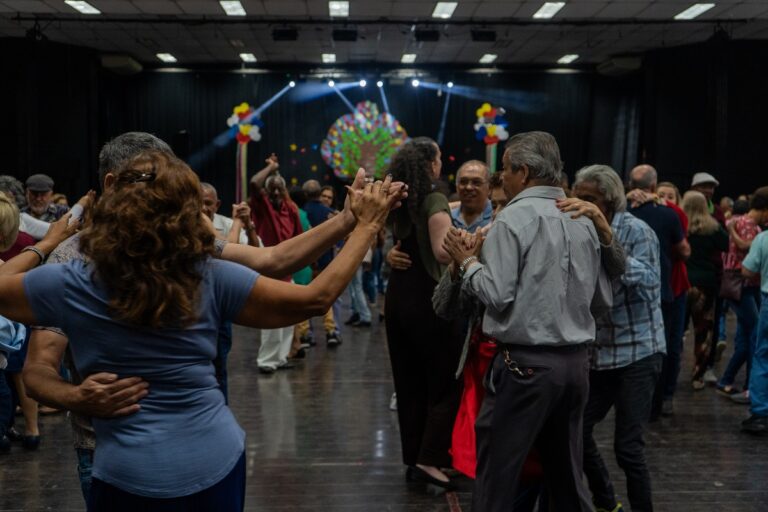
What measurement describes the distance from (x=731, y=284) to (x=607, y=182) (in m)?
3.15

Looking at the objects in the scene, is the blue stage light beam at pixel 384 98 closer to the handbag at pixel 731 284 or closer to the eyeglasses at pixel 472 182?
the handbag at pixel 731 284

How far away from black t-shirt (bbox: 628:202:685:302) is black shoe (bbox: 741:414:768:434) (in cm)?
94

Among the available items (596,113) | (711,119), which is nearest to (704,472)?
(711,119)

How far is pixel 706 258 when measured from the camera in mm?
5707

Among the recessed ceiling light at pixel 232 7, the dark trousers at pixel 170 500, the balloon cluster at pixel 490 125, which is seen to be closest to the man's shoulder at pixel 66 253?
the dark trousers at pixel 170 500

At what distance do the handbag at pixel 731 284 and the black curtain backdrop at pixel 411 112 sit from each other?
909 centimetres

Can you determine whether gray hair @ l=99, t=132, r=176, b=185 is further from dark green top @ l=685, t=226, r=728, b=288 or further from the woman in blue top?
dark green top @ l=685, t=226, r=728, b=288

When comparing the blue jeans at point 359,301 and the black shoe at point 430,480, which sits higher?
the blue jeans at point 359,301

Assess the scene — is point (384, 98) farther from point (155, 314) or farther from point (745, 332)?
point (155, 314)

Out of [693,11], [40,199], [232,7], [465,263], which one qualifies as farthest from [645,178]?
[232,7]

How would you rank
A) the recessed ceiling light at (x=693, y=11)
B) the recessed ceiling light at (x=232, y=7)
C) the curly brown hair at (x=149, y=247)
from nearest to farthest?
the curly brown hair at (x=149, y=247)
the recessed ceiling light at (x=232, y=7)
the recessed ceiling light at (x=693, y=11)

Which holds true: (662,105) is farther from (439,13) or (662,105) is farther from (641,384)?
(641,384)

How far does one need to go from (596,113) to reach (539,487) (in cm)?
1662

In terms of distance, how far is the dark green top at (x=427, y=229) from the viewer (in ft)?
11.9
